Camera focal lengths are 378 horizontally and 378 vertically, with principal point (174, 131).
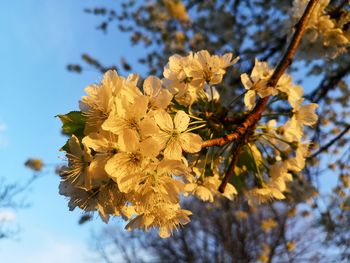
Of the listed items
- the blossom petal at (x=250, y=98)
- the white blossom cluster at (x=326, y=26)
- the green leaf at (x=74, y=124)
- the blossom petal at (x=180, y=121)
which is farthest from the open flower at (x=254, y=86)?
the white blossom cluster at (x=326, y=26)

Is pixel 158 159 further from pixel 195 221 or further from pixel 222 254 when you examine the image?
pixel 195 221

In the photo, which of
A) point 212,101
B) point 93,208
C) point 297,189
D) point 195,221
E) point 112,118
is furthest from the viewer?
point 195,221

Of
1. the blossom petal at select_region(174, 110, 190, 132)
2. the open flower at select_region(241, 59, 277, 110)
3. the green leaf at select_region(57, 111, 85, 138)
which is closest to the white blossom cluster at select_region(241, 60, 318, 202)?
the open flower at select_region(241, 59, 277, 110)

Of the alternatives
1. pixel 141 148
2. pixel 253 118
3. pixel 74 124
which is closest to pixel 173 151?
pixel 141 148

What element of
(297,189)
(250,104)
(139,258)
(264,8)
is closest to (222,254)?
(139,258)

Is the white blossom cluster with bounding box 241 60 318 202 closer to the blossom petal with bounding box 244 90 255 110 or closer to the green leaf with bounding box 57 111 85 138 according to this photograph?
the blossom petal with bounding box 244 90 255 110

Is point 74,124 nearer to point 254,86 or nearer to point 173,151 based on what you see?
point 173,151
